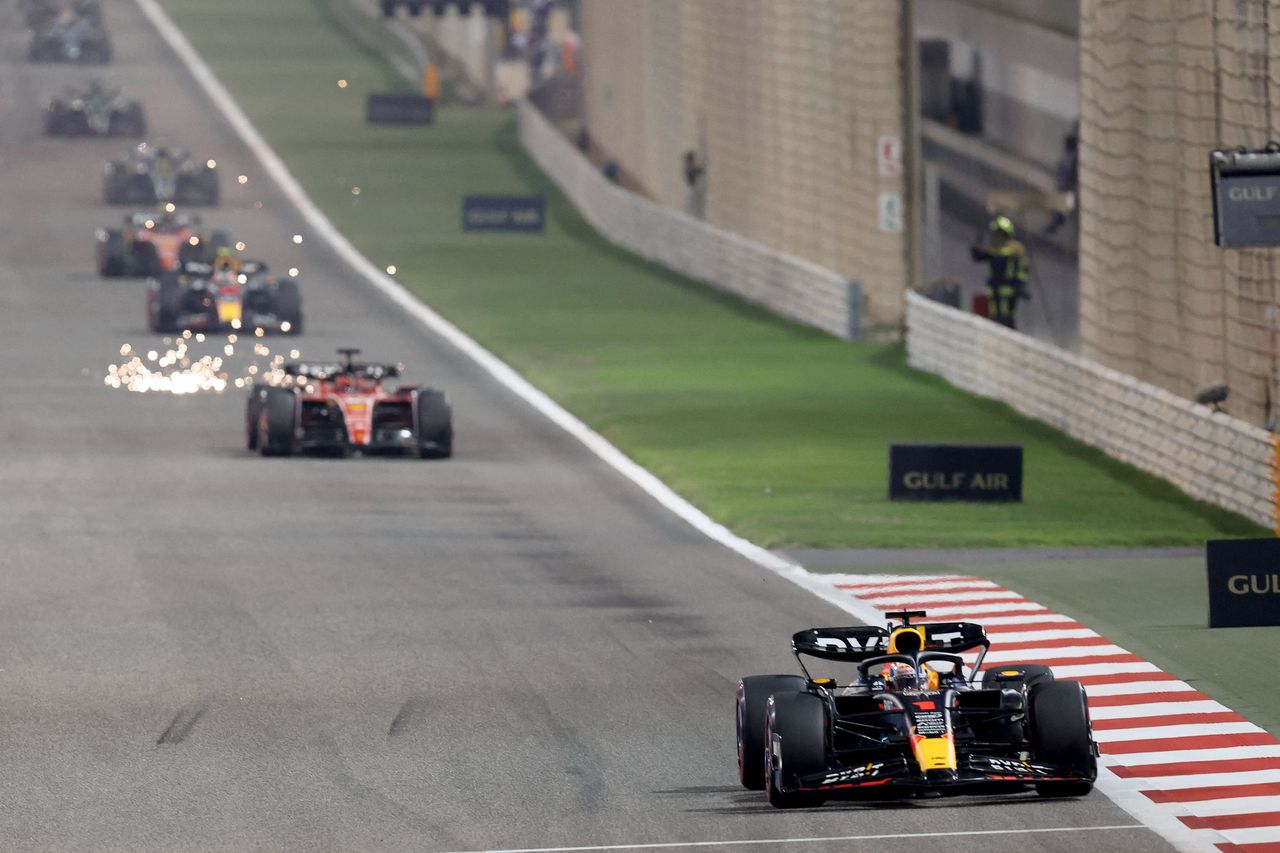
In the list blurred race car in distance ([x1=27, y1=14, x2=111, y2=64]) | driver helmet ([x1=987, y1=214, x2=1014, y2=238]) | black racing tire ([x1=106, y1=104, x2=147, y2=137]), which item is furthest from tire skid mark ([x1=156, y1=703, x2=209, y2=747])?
blurred race car in distance ([x1=27, y1=14, x2=111, y2=64])

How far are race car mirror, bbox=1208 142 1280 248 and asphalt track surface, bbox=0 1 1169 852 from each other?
424cm

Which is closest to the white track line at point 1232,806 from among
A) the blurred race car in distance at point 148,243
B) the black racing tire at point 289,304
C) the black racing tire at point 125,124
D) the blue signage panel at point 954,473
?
the blue signage panel at point 954,473

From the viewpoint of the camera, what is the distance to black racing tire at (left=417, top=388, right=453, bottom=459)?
101 feet

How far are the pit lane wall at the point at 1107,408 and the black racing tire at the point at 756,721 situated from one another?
11.8 metres

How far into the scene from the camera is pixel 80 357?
4134 cm

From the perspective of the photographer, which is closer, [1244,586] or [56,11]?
[1244,586]

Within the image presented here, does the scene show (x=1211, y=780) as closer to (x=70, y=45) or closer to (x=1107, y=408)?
(x=1107, y=408)

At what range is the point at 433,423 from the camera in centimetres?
3069

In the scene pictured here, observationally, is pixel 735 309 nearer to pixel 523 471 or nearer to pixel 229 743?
pixel 523 471

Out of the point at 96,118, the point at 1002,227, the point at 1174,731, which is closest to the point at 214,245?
the point at 1002,227

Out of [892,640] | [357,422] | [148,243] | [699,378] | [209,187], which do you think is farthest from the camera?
[209,187]

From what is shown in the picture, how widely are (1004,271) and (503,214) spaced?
86.6 ft

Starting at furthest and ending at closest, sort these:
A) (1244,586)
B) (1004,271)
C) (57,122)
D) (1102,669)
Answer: (57,122) < (1004,271) < (1244,586) < (1102,669)

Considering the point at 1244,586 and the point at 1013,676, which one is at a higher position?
the point at 1013,676
